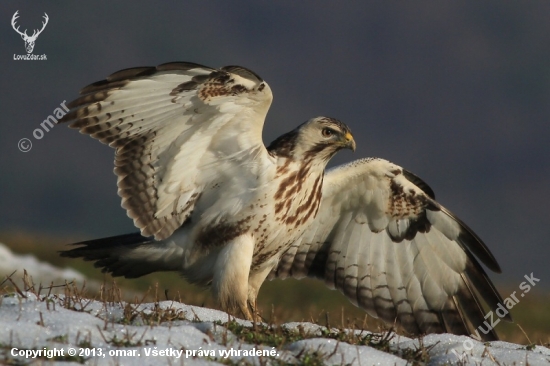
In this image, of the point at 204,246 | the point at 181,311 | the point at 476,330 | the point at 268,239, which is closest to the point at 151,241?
the point at 204,246

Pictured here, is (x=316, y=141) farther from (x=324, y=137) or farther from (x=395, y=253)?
(x=395, y=253)

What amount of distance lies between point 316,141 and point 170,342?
10.9ft

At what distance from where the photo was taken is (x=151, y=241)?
25.5 feet

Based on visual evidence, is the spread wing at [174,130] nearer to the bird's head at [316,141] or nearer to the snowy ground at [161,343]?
the bird's head at [316,141]

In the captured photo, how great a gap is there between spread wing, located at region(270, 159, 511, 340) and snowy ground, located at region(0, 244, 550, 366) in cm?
251

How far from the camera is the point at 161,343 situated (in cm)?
461

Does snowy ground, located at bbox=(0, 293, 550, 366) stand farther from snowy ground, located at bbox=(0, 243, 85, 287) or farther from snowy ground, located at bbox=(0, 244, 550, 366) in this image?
snowy ground, located at bbox=(0, 243, 85, 287)

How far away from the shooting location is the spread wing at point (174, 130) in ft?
22.1

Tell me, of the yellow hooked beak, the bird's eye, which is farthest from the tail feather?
the yellow hooked beak

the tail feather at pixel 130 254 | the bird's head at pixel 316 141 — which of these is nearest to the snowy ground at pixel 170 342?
the tail feather at pixel 130 254

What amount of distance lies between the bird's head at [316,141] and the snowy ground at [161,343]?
86.1 inches

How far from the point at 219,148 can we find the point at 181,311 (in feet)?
7.01

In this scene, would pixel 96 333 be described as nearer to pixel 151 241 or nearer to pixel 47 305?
pixel 47 305

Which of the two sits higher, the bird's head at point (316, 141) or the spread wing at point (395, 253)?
the bird's head at point (316, 141)
